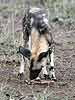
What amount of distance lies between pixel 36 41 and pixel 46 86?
657 millimetres

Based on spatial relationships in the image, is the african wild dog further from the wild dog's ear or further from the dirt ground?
the dirt ground

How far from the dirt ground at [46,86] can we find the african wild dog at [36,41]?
0.22 m

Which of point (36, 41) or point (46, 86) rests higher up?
point (36, 41)

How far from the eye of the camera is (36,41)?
21.6ft

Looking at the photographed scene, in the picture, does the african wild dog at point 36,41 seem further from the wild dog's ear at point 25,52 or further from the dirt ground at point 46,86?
the dirt ground at point 46,86

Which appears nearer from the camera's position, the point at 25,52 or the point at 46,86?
the point at 25,52

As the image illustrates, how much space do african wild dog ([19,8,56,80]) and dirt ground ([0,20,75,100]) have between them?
0.74 ft

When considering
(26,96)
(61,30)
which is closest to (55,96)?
(26,96)

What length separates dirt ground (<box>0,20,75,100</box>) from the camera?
19.8 ft

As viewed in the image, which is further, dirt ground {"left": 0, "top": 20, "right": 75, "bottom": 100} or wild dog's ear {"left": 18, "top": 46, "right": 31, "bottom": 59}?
wild dog's ear {"left": 18, "top": 46, "right": 31, "bottom": 59}

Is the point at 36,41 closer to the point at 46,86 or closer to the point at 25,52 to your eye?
the point at 25,52

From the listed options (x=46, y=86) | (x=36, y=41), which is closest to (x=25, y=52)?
(x=36, y=41)

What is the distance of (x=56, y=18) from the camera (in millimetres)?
12961

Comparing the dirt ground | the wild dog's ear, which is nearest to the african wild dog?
the wild dog's ear
